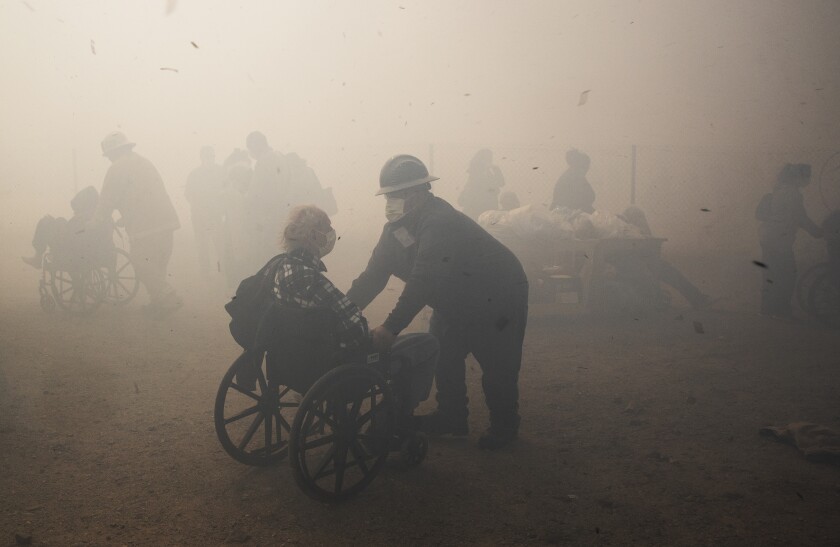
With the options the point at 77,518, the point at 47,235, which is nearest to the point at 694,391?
the point at 77,518

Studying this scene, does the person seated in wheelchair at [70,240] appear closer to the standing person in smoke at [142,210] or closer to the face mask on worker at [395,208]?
the standing person in smoke at [142,210]

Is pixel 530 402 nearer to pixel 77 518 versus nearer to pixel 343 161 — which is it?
pixel 77 518

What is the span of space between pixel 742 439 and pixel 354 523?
2526mm

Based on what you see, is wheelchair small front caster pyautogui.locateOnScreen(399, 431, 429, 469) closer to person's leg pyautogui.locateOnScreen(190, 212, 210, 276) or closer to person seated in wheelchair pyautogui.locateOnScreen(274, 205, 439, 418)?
person seated in wheelchair pyautogui.locateOnScreen(274, 205, 439, 418)

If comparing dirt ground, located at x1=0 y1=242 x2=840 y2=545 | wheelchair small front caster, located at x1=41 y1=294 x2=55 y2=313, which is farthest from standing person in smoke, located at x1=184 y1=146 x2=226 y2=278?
dirt ground, located at x1=0 y1=242 x2=840 y2=545

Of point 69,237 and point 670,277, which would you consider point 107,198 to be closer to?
point 69,237

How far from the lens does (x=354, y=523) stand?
302 centimetres

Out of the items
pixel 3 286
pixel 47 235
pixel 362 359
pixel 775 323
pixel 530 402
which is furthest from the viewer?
pixel 3 286

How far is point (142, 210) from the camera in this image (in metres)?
8.09

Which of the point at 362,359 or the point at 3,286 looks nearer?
the point at 362,359

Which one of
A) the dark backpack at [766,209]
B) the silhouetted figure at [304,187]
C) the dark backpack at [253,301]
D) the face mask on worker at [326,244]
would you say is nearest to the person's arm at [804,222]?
the dark backpack at [766,209]

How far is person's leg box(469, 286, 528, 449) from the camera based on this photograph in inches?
150

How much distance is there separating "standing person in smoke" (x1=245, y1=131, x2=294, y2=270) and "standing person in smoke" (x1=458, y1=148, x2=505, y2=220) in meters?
2.96

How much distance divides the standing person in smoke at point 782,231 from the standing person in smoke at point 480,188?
384 centimetres
